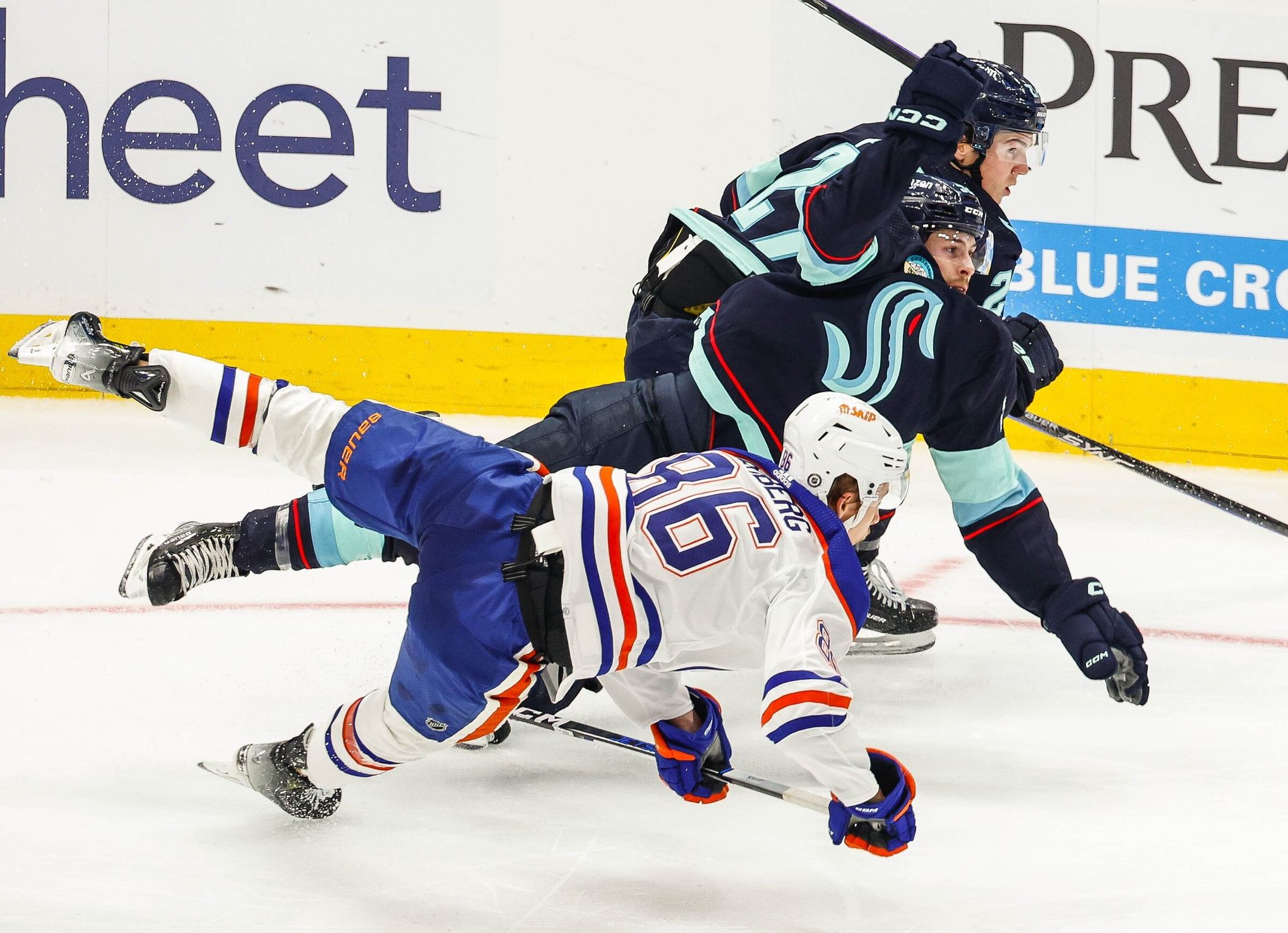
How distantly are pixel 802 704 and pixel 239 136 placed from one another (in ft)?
12.3

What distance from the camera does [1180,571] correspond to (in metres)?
4.06

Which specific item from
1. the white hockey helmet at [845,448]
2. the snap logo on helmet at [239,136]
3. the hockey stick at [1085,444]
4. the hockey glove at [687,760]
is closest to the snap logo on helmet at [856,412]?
the white hockey helmet at [845,448]

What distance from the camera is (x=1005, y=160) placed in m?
3.23

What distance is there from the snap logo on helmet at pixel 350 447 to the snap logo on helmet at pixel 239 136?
3.06 m

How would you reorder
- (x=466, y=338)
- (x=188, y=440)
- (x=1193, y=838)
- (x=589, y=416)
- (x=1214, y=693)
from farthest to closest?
(x=466, y=338) → (x=188, y=440) → (x=1214, y=693) → (x=589, y=416) → (x=1193, y=838)

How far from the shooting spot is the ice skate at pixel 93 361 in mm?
2168

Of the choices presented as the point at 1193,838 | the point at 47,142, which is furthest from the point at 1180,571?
the point at 47,142

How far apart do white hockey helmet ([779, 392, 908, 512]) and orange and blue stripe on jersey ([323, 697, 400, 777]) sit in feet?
2.21

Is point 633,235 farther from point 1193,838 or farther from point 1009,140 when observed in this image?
point 1193,838

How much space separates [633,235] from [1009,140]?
2.08m

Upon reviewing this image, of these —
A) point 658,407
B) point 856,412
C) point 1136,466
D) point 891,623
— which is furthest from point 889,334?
point 1136,466

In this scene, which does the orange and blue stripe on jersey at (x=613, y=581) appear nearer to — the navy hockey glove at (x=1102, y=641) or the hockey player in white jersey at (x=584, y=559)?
the hockey player in white jersey at (x=584, y=559)

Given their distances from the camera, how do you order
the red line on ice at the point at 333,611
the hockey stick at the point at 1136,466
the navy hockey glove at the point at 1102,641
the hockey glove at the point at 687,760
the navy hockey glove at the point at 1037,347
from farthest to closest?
the hockey stick at the point at 1136,466, the red line on ice at the point at 333,611, the navy hockey glove at the point at 1037,347, the navy hockey glove at the point at 1102,641, the hockey glove at the point at 687,760

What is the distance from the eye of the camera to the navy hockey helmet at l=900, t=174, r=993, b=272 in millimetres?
2684
